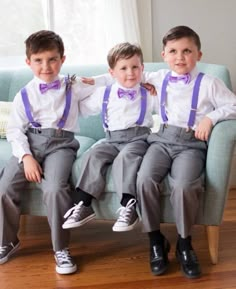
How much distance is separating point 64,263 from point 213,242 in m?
0.67

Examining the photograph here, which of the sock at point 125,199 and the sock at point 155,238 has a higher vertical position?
the sock at point 125,199

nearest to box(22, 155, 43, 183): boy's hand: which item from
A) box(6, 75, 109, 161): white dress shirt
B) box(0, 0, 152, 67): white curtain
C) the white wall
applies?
box(6, 75, 109, 161): white dress shirt

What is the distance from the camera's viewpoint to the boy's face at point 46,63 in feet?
7.12

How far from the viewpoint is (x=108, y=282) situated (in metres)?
2.02

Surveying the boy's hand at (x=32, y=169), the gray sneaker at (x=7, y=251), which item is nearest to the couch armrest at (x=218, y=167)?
the boy's hand at (x=32, y=169)

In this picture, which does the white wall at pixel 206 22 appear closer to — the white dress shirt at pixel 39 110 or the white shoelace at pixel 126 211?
the white dress shirt at pixel 39 110

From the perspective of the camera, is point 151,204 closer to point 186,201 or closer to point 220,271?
point 186,201

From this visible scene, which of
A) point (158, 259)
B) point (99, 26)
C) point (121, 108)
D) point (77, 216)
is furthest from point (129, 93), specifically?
point (99, 26)

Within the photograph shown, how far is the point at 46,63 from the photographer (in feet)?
7.13

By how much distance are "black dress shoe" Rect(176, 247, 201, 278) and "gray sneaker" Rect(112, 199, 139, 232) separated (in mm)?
255

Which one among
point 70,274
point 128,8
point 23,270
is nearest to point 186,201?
point 70,274

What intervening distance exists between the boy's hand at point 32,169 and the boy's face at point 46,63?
0.38m

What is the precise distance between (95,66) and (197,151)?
1.01 metres

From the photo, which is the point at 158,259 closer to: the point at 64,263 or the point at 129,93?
the point at 64,263
